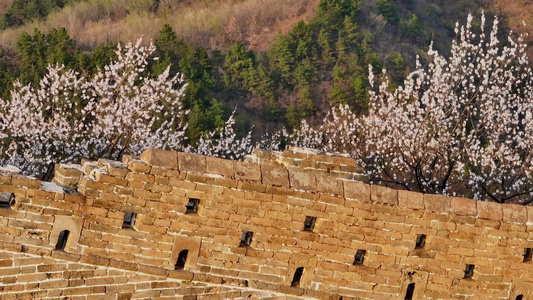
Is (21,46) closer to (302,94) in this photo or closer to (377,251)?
(302,94)

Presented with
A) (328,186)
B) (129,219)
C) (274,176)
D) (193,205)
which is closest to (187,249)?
(193,205)

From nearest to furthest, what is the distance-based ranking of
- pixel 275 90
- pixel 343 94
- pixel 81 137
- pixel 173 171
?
pixel 173 171 → pixel 81 137 → pixel 343 94 → pixel 275 90

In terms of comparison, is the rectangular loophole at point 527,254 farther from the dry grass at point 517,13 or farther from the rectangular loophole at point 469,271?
the dry grass at point 517,13

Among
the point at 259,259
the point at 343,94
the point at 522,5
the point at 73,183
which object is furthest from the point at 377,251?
the point at 522,5

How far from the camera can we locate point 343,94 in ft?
120

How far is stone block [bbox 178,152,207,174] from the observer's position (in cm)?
659

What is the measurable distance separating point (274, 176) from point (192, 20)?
39.3m

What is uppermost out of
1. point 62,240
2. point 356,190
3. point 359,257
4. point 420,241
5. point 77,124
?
point 77,124

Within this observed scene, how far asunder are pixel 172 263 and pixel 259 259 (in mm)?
776

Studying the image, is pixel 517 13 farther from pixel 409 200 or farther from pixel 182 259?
pixel 182 259

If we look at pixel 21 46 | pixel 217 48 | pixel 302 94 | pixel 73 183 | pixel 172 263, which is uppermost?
pixel 217 48

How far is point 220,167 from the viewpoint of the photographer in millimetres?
6684

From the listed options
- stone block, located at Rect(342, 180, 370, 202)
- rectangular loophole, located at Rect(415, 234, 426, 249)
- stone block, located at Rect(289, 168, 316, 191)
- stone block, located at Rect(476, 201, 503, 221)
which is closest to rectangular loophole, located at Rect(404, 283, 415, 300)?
rectangular loophole, located at Rect(415, 234, 426, 249)

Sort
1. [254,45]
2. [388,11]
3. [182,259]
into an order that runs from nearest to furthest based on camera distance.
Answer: [182,259], [254,45], [388,11]
